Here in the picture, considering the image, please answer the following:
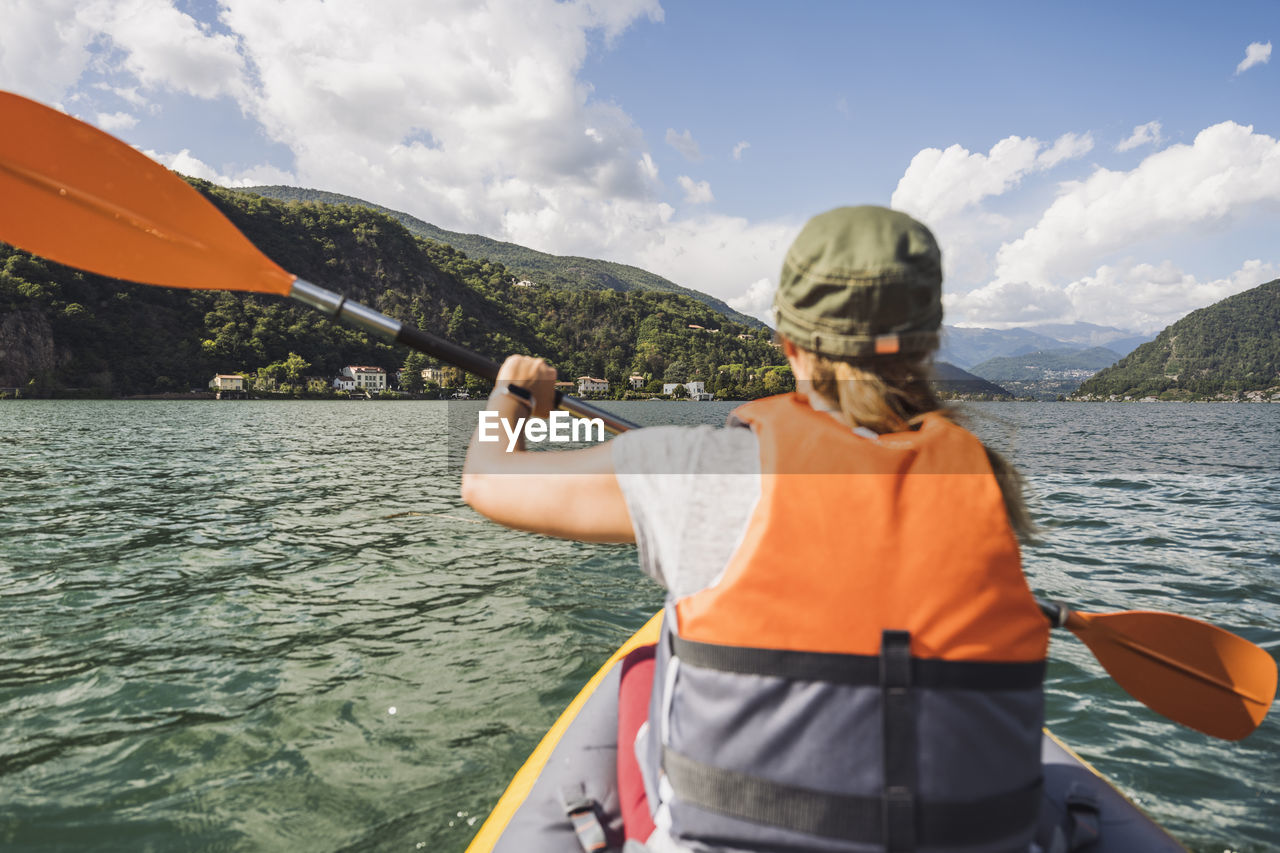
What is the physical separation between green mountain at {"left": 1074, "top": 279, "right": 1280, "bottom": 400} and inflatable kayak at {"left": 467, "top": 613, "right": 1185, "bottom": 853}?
168609 millimetres

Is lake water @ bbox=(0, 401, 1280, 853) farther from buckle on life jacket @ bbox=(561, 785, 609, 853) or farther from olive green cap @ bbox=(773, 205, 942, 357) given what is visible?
buckle on life jacket @ bbox=(561, 785, 609, 853)

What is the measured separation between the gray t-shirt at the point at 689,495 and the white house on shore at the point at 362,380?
353 feet

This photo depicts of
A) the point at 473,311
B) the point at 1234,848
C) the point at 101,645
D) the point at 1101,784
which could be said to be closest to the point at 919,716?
the point at 1101,784

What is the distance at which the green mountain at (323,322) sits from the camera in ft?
262

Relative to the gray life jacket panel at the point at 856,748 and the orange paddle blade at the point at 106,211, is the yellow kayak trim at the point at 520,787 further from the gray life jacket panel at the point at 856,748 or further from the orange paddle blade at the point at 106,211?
the orange paddle blade at the point at 106,211

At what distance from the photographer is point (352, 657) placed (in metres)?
5.48

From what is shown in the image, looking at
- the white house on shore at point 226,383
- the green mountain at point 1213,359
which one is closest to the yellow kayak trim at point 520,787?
the white house on shore at point 226,383

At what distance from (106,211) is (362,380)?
106m

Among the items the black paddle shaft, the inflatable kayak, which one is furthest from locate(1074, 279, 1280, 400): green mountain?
the black paddle shaft

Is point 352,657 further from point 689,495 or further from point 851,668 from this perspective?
point 851,668

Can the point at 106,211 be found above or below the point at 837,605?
above

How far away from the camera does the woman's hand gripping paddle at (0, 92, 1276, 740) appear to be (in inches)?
121

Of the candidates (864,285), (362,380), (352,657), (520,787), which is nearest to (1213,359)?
(362,380)

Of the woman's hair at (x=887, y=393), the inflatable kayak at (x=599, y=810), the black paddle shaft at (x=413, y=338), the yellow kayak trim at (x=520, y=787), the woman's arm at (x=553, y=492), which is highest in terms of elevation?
the black paddle shaft at (x=413, y=338)
